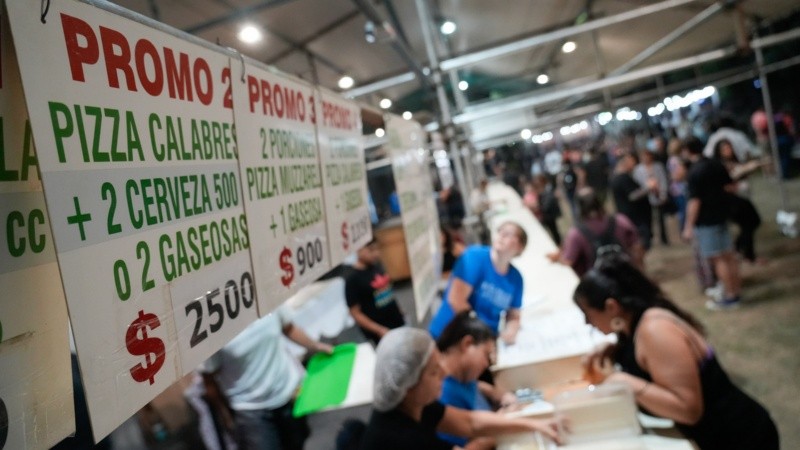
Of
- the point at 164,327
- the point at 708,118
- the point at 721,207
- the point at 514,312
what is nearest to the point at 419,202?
the point at 514,312

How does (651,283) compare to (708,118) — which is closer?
(651,283)

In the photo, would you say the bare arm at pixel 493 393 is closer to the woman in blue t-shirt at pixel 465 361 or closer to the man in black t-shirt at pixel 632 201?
the woman in blue t-shirt at pixel 465 361

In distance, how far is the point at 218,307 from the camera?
120 cm

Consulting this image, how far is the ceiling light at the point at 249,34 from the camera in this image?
416 cm

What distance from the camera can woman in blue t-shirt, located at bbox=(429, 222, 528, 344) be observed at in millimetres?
3795

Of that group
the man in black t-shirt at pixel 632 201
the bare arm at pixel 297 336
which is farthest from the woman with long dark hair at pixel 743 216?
the bare arm at pixel 297 336

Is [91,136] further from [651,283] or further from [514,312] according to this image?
[514,312]

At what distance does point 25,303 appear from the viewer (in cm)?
86

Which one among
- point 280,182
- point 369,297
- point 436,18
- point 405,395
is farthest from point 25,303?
point 436,18

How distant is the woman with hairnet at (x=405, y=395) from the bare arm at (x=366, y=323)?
2.06m

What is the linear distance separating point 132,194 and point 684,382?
7.30 feet


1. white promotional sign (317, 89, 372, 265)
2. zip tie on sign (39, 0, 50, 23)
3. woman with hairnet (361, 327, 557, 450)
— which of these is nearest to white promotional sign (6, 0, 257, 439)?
zip tie on sign (39, 0, 50, 23)

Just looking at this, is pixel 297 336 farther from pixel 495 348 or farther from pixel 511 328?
pixel 495 348

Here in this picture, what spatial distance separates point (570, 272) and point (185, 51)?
179 inches
